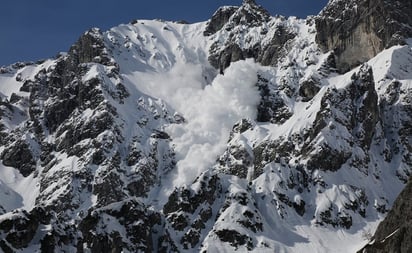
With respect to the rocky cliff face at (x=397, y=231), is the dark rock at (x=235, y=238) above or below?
above

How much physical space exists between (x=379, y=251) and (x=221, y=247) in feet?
325

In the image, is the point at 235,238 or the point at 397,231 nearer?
the point at 397,231

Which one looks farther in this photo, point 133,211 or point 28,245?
point 133,211

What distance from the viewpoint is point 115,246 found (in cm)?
16150

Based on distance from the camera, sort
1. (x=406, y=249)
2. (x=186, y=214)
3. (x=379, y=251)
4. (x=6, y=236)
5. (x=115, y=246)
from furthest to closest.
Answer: (x=186, y=214) → (x=115, y=246) → (x=6, y=236) → (x=379, y=251) → (x=406, y=249)

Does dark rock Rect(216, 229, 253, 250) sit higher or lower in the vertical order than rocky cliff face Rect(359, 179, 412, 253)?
higher

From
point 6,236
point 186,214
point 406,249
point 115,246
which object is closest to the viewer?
point 406,249

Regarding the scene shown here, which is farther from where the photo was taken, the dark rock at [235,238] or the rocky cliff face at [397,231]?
the dark rock at [235,238]

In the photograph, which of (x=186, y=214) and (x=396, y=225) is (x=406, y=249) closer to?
(x=396, y=225)

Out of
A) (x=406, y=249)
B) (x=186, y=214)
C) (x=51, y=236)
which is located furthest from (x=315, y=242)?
(x=406, y=249)

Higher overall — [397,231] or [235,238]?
[235,238]

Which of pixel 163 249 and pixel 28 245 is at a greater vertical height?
pixel 163 249

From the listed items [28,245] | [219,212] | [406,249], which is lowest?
[406,249]

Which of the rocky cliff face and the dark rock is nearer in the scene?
the rocky cliff face
